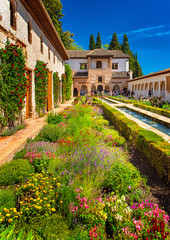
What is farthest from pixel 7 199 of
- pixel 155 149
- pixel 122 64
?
pixel 122 64

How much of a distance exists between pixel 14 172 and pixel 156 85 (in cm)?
2106

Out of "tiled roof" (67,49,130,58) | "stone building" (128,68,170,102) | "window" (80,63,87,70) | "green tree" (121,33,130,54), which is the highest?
"green tree" (121,33,130,54)

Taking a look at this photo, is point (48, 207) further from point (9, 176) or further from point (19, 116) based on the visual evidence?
point (19, 116)

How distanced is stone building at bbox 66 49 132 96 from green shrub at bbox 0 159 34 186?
31480 millimetres

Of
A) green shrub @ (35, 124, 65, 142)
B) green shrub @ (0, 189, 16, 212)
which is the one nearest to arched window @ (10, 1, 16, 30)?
green shrub @ (35, 124, 65, 142)

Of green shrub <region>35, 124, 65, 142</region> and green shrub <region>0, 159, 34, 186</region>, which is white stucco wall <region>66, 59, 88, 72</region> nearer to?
green shrub <region>35, 124, 65, 142</region>

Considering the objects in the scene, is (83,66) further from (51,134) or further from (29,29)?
(51,134)

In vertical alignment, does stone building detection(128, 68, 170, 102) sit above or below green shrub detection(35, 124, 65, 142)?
above

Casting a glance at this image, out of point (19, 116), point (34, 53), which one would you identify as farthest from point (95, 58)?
point (19, 116)

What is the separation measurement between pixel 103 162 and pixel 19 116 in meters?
4.66

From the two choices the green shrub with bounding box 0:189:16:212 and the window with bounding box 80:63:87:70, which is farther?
the window with bounding box 80:63:87:70

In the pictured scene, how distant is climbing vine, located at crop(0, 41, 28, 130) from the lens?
19.0 feet

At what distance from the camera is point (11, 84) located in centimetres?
618

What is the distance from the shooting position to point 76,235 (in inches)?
79.1
